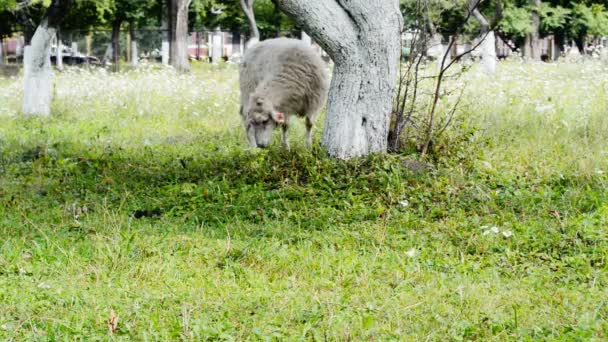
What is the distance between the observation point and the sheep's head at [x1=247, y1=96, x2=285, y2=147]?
982 cm

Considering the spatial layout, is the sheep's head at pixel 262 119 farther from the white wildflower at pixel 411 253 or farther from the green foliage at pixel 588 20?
the green foliage at pixel 588 20

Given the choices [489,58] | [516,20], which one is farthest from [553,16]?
[489,58]

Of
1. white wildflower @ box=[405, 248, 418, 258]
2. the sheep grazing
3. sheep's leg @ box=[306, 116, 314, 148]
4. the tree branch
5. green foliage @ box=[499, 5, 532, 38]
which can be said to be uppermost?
green foliage @ box=[499, 5, 532, 38]

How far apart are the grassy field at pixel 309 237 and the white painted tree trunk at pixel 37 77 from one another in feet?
9.25

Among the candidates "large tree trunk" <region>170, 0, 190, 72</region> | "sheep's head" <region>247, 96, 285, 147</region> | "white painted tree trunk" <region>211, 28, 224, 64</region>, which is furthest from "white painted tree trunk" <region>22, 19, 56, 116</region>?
"white painted tree trunk" <region>211, 28, 224, 64</region>

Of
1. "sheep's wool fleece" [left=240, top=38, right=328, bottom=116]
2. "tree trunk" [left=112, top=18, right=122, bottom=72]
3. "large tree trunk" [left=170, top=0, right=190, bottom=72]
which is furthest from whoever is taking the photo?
"tree trunk" [left=112, top=18, right=122, bottom=72]

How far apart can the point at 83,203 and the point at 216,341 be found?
381 cm

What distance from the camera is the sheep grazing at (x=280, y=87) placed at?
9938mm

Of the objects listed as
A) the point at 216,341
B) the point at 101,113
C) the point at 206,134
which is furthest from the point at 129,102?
the point at 216,341

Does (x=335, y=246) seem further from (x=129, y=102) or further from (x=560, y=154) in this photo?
(x=129, y=102)

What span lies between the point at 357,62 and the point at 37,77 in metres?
7.57

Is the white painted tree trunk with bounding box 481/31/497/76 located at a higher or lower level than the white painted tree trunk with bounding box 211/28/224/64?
lower

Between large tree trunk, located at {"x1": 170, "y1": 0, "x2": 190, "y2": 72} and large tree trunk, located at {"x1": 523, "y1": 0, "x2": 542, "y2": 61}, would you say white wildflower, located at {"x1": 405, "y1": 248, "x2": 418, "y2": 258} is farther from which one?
large tree trunk, located at {"x1": 523, "y1": 0, "x2": 542, "y2": 61}

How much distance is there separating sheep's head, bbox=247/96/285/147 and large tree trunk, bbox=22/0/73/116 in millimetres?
5484
